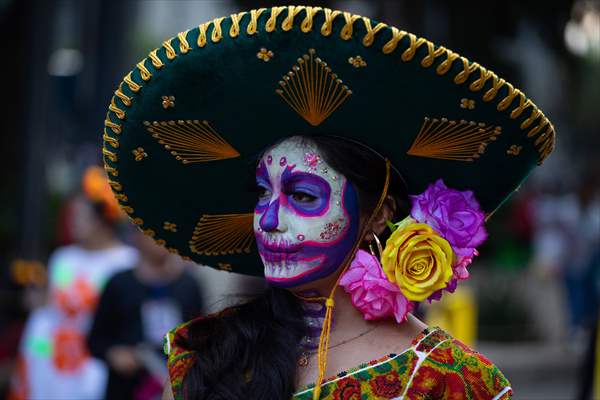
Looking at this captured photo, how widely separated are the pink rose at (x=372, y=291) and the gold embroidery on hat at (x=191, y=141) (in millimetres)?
497

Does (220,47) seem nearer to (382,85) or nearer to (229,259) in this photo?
(382,85)

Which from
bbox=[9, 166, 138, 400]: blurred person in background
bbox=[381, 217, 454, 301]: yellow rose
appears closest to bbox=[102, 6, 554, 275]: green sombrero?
bbox=[381, 217, 454, 301]: yellow rose

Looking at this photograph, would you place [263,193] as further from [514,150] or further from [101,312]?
[101,312]

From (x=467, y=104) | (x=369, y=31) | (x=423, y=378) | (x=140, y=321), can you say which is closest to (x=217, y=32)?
(x=369, y=31)

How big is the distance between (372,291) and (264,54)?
0.70 metres

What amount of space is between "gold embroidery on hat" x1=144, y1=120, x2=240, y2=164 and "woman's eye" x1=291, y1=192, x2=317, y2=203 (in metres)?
0.28

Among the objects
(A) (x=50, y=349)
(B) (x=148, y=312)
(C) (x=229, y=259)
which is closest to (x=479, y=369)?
(C) (x=229, y=259)

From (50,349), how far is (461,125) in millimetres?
4731

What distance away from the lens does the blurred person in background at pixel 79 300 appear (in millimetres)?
7039

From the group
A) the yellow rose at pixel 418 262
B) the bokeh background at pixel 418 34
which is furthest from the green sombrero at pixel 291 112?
the bokeh background at pixel 418 34

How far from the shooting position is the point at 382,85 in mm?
2924

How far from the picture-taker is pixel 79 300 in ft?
23.1

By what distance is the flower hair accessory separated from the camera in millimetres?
3025

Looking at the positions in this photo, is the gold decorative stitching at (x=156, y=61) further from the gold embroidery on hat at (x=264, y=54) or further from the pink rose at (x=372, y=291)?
the pink rose at (x=372, y=291)
